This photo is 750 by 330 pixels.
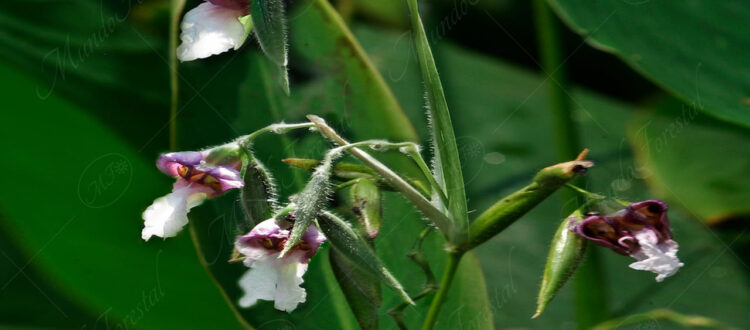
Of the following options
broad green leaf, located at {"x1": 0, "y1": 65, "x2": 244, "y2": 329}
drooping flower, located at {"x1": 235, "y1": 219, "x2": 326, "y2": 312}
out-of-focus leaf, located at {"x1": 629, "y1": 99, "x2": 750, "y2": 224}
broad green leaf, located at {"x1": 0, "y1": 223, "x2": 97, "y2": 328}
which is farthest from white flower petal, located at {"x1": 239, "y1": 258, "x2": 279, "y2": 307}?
out-of-focus leaf, located at {"x1": 629, "y1": 99, "x2": 750, "y2": 224}

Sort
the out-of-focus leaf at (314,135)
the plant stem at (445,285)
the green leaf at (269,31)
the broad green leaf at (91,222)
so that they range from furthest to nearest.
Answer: the broad green leaf at (91,222) < the out-of-focus leaf at (314,135) < the plant stem at (445,285) < the green leaf at (269,31)

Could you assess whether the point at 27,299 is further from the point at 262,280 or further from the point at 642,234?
the point at 642,234

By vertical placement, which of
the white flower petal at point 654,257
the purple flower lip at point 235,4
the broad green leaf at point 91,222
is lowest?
the broad green leaf at point 91,222

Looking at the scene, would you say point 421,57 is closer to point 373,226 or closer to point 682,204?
point 373,226

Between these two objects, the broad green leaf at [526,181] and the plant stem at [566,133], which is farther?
the broad green leaf at [526,181]

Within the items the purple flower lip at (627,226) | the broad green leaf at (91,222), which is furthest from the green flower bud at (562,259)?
→ the broad green leaf at (91,222)

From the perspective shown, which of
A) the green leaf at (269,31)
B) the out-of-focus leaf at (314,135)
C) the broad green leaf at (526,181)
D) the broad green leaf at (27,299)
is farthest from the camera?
the broad green leaf at (526,181)

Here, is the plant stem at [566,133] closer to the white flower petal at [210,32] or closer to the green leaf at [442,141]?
the green leaf at [442,141]

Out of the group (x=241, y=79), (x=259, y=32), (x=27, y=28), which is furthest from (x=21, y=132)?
(x=259, y=32)
